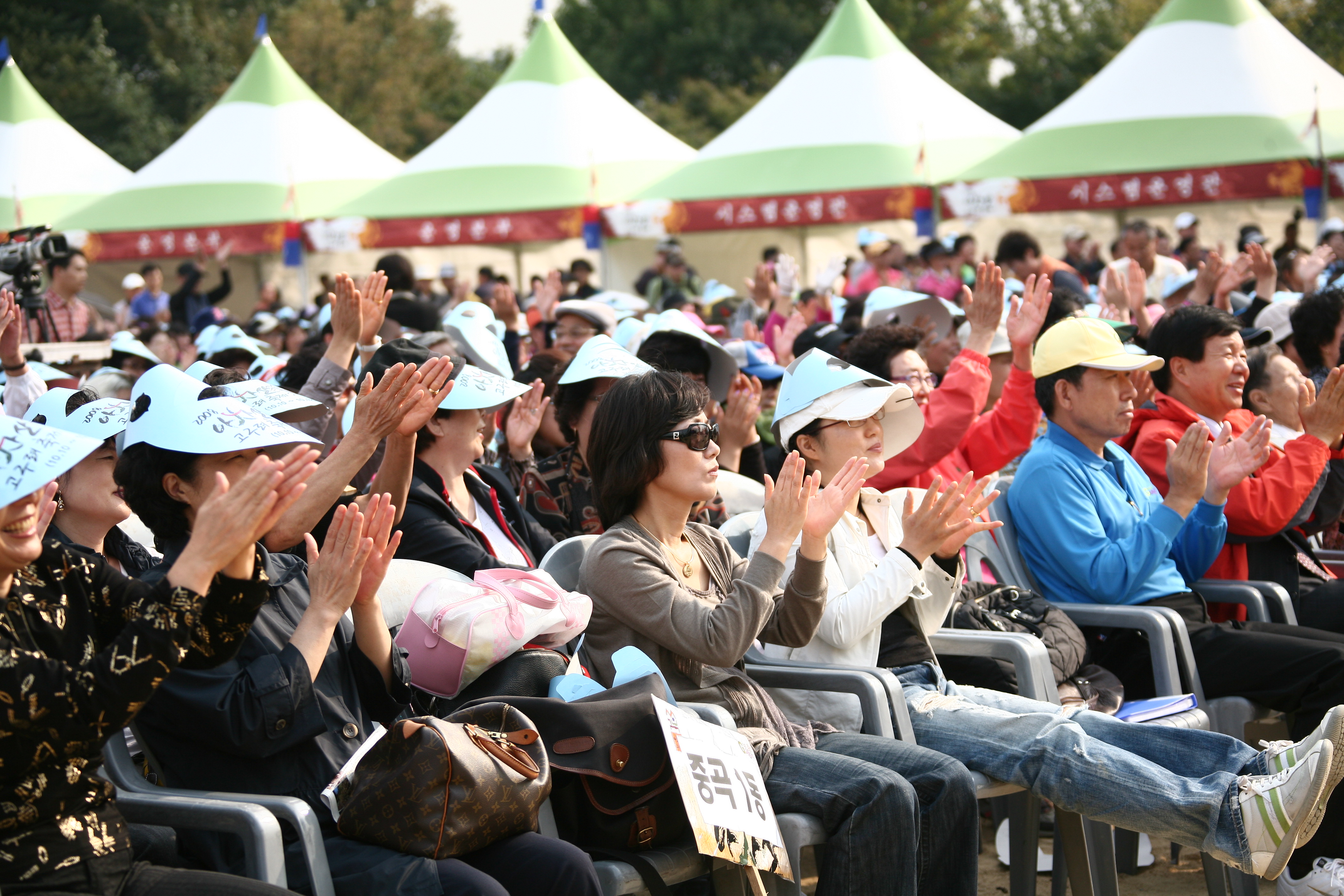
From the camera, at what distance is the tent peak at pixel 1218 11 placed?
1392 cm

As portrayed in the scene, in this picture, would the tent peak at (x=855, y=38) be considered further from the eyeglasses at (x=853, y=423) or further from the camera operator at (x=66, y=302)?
the eyeglasses at (x=853, y=423)

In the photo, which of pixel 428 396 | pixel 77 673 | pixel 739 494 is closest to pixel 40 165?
pixel 739 494

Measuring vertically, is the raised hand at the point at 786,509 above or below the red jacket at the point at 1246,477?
above

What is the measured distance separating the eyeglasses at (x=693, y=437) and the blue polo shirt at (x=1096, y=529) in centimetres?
156

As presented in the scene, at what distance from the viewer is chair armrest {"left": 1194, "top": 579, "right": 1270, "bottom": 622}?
15.0 ft

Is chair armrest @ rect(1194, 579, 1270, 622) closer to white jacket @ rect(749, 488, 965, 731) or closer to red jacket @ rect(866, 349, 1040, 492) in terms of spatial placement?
red jacket @ rect(866, 349, 1040, 492)

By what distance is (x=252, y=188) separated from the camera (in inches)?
632

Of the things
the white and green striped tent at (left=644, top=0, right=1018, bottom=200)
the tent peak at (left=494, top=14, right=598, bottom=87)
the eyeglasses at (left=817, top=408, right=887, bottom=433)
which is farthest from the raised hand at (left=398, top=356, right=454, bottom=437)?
the tent peak at (left=494, top=14, right=598, bottom=87)

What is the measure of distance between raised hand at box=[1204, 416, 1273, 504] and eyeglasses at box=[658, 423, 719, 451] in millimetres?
1893

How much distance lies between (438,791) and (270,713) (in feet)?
1.18

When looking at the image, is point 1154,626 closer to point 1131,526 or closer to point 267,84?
point 1131,526

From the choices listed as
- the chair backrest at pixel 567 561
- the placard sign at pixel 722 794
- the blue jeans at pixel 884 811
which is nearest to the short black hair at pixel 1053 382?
the blue jeans at pixel 884 811

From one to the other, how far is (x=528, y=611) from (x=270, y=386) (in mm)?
967

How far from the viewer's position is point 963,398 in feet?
15.1
